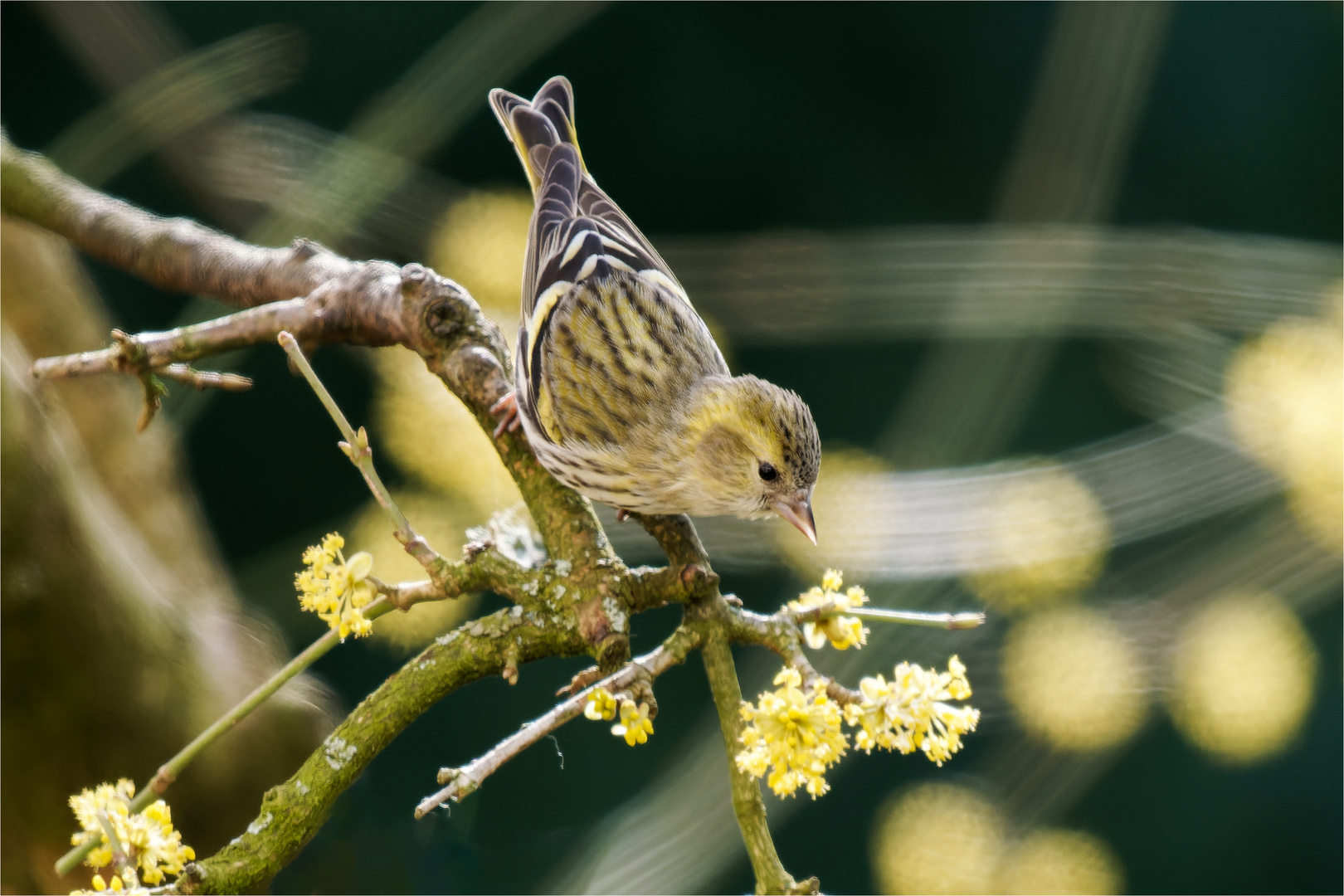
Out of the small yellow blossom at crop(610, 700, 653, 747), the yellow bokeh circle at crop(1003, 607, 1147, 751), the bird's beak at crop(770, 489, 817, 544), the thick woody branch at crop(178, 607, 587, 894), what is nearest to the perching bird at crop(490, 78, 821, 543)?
the bird's beak at crop(770, 489, 817, 544)

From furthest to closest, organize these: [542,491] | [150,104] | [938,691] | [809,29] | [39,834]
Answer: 1. [809,29]
2. [150,104]
3. [39,834]
4. [542,491]
5. [938,691]

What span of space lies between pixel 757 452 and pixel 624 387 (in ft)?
0.44

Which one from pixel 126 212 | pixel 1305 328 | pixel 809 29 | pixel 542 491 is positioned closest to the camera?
pixel 542 491

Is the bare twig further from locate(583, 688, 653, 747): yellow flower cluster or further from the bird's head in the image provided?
the bird's head

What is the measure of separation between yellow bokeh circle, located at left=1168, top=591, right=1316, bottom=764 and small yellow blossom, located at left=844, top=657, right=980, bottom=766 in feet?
3.75

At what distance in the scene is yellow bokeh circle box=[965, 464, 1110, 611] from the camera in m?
1.24

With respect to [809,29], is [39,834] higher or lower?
lower

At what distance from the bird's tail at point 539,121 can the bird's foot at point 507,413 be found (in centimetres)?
30

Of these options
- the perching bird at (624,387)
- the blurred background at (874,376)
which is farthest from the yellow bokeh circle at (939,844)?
the perching bird at (624,387)

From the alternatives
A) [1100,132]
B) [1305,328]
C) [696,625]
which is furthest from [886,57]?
[696,625]

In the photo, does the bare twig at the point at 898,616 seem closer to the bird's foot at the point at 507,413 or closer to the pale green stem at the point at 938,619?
the pale green stem at the point at 938,619

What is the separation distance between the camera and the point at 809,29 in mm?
1450

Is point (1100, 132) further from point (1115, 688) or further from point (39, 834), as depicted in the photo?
point (39, 834)

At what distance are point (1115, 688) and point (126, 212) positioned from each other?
1.37 m
